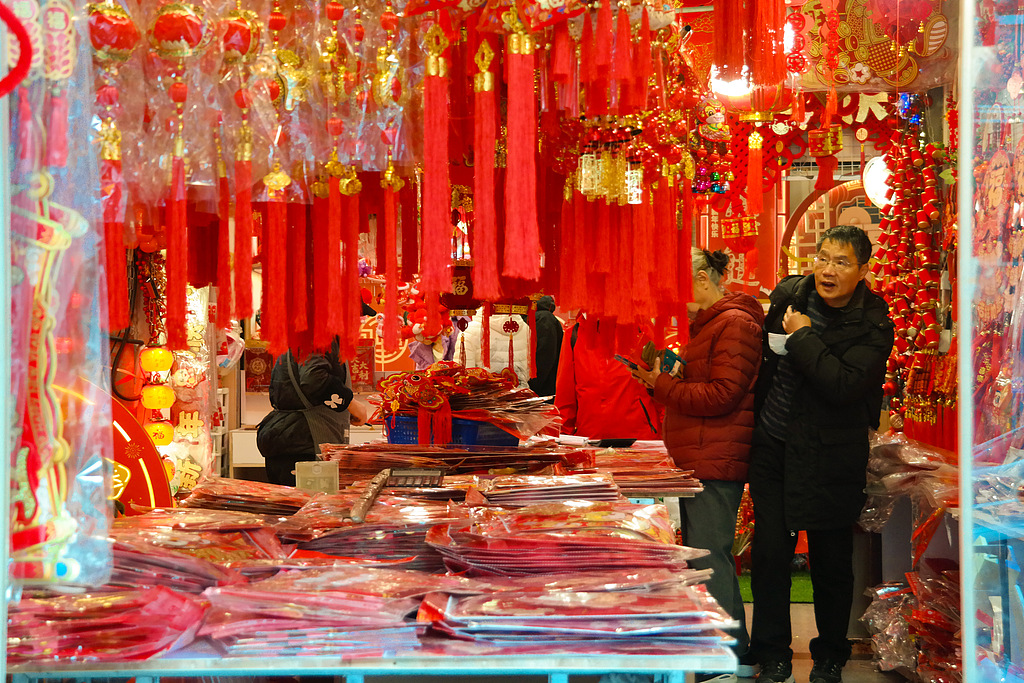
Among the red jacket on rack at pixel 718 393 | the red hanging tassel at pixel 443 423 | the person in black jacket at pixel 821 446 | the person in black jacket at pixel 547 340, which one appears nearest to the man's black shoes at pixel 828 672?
the person in black jacket at pixel 821 446

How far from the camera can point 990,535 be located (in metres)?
1.59

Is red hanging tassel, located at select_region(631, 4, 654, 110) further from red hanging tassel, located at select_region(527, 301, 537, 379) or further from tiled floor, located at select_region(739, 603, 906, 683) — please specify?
tiled floor, located at select_region(739, 603, 906, 683)

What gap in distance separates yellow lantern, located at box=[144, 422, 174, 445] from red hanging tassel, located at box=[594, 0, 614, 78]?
3818mm

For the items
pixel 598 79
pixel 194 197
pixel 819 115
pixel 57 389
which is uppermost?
pixel 819 115

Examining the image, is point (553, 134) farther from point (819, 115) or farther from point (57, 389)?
point (819, 115)

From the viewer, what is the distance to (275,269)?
5.99ft

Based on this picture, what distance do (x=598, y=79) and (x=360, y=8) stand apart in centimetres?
52

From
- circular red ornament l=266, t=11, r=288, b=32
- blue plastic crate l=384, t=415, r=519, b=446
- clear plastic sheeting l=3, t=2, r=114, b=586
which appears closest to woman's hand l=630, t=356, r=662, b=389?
blue plastic crate l=384, t=415, r=519, b=446

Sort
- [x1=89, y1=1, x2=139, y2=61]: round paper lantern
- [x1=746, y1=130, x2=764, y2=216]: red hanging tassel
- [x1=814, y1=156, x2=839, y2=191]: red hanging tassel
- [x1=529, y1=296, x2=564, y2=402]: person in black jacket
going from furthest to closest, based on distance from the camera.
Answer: [x1=529, y1=296, x2=564, y2=402]: person in black jacket → [x1=814, y1=156, x2=839, y2=191]: red hanging tassel → [x1=746, y1=130, x2=764, y2=216]: red hanging tassel → [x1=89, y1=1, x2=139, y2=61]: round paper lantern

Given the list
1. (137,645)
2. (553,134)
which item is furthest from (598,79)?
(137,645)

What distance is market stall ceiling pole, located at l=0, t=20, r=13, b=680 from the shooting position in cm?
118

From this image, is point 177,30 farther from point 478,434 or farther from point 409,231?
point 478,434

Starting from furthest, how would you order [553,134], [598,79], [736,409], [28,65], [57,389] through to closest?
1. [736,409]
2. [553,134]
3. [598,79]
4. [57,389]
5. [28,65]

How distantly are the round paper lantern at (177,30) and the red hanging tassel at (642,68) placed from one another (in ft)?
2.50
